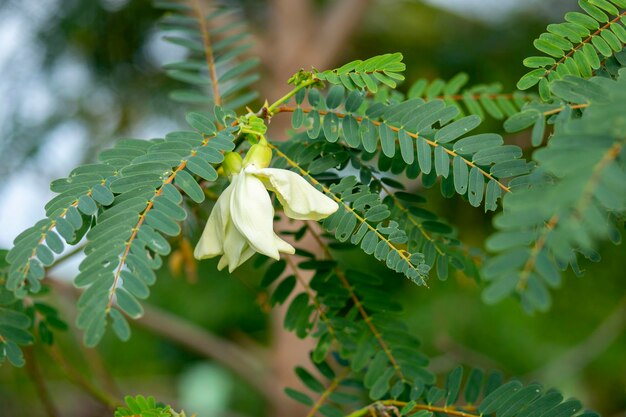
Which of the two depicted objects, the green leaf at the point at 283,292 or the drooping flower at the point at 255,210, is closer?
the drooping flower at the point at 255,210

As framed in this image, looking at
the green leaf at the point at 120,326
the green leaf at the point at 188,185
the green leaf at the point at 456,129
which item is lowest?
the green leaf at the point at 120,326

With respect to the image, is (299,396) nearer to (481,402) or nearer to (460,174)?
(481,402)

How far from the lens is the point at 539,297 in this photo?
0.33m

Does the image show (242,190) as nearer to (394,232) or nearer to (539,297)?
(394,232)

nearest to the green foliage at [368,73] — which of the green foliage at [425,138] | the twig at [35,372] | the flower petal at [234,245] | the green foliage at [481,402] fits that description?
the green foliage at [425,138]

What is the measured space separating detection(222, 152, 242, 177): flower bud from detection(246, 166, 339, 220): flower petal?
3cm

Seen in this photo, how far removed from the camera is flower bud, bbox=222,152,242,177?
1.69ft

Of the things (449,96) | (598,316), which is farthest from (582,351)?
(449,96)

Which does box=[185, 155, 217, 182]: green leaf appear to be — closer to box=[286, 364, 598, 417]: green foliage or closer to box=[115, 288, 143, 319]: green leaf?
box=[115, 288, 143, 319]: green leaf

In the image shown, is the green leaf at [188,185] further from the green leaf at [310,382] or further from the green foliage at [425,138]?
the green leaf at [310,382]

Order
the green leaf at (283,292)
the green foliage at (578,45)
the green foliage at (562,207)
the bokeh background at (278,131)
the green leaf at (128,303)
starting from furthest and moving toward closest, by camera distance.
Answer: the bokeh background at (278,131)
the green leaf at (283,292)
the green foliage at (578,45)
the green leaf at (128,303)
the green foliage at (562,207)

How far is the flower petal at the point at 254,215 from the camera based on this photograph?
464 millimetres

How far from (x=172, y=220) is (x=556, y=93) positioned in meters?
0.28

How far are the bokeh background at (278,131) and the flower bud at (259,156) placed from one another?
0.87 m
